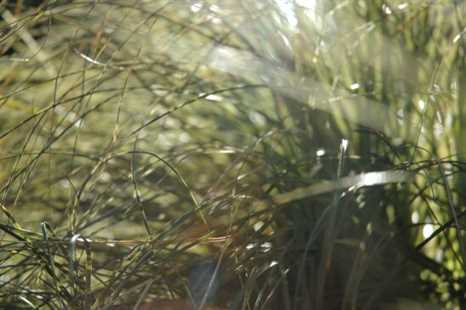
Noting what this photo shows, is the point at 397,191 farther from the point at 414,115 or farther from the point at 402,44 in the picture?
the point at 402,44

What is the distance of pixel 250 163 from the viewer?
133 cm

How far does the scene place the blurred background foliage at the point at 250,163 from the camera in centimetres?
109

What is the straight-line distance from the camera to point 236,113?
1.47 metres

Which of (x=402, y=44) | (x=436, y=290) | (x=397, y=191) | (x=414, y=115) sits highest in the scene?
(x=402, y=44)

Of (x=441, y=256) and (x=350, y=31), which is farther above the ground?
(x=350, y=31)

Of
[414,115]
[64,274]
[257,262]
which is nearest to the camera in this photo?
[257,262]

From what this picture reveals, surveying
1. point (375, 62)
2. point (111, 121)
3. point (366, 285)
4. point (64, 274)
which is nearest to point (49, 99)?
point (111, 121)

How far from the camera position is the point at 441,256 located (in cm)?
125

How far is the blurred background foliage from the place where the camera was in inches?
43.1

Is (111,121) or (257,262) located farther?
(111,121)

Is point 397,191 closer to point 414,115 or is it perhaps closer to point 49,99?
point 414,115

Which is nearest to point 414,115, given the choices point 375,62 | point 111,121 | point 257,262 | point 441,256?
point 375,62

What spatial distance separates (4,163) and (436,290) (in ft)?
2.44

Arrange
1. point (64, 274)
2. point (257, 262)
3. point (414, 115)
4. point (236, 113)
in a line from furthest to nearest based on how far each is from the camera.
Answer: point (236, 113), point (414, 115), point (64, 274), point (257, 262)
